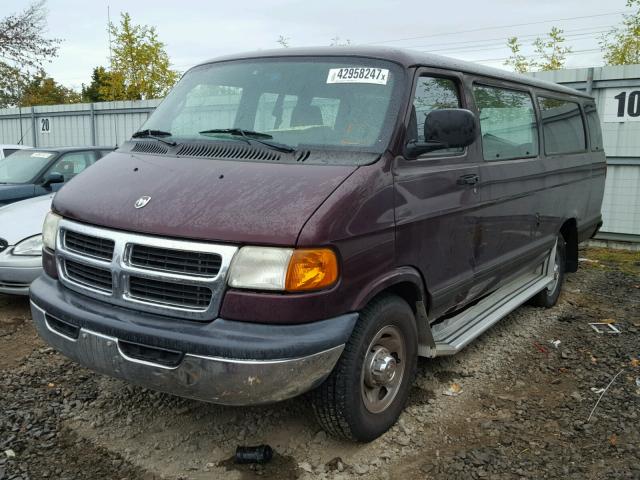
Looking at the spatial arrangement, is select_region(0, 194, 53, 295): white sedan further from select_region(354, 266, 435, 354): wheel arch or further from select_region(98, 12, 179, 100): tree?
select_region(98, 12, 179, 100): tree

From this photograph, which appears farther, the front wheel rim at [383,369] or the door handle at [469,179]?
the door handle at [469,179]

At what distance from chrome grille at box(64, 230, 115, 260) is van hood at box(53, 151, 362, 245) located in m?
0.09

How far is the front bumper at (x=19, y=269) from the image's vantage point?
502 centimetres

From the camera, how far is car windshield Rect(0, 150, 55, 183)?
24.8 feet

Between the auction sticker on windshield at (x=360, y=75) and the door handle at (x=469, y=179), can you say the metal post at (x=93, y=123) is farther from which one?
the door handle at (x=469, y=179)

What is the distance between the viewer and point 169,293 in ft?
8.94

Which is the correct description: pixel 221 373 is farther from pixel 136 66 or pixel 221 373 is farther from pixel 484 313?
pixel 136 66

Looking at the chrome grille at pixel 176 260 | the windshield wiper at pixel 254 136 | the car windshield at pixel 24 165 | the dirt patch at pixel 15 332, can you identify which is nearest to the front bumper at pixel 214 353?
the chrome grille at pixel 176 260

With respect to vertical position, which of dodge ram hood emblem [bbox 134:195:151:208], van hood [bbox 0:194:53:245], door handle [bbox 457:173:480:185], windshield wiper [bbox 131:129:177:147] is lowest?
van hood [bbox 0:194:53:245]

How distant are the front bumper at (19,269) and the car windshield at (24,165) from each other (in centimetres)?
278

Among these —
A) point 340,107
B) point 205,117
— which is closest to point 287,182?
point 340,107

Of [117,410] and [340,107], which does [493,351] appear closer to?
[340,107]

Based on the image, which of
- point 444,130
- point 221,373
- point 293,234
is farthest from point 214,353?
point 444,130

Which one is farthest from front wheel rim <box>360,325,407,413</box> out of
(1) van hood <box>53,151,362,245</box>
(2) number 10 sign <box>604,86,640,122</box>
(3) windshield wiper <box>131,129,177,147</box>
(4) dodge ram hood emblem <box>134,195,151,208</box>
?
(2) number 10 sign <box>604,86,640,122</box>
